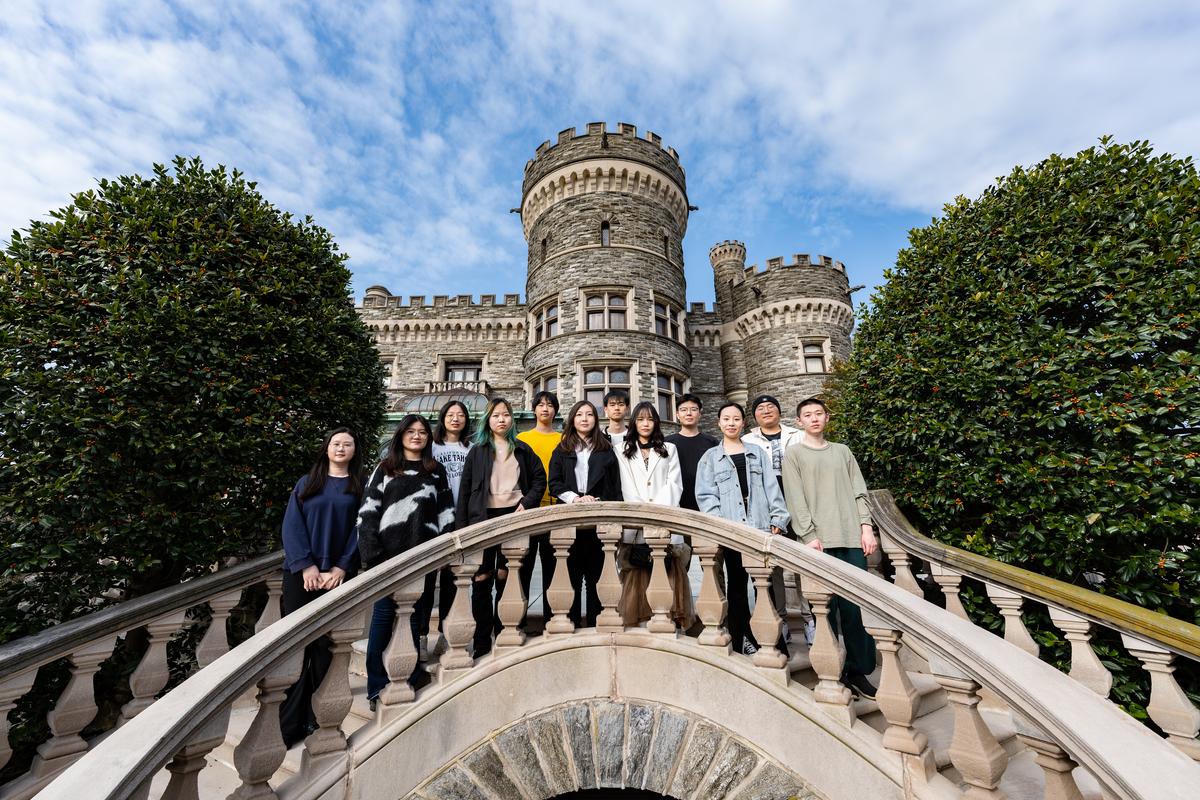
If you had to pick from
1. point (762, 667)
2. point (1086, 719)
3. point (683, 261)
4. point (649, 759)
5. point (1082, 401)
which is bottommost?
point (649, 759)

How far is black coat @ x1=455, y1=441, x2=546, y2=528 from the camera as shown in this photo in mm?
3406

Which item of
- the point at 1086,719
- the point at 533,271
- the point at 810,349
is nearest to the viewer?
the point at 1086,719

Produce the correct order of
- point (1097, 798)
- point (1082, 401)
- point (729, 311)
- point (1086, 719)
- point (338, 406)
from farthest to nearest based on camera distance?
point (729, 311) → point (338, 406) → point (1082, 401) → point (1097, 798) → point (1086, 719)

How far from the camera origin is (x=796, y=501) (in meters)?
3.34

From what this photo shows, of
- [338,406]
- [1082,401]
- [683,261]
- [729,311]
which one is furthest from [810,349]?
[338,406]

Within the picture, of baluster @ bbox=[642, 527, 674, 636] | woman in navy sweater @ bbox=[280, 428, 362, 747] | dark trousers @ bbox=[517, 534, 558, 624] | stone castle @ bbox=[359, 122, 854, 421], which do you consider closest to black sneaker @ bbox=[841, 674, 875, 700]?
baluster @ bbox=[642, 527, 674, 636]

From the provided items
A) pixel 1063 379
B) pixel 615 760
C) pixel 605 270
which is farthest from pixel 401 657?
pixel 605 270

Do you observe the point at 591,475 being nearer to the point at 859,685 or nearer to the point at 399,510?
the point at 399,510

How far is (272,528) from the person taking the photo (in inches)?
147

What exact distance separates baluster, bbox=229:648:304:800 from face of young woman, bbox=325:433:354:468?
1.43m

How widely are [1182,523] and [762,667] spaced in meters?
2.35

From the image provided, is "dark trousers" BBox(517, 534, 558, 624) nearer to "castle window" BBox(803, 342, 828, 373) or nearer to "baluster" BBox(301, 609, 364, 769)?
"baluster" BBox(301, 609, 364, 769)

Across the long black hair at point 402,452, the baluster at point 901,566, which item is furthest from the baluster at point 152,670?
the baluster at point 901,566

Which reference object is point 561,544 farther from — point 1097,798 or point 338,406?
point 1097,798
